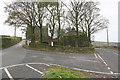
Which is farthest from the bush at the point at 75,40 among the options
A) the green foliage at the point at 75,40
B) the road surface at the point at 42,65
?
the road surface at the point at 42,65

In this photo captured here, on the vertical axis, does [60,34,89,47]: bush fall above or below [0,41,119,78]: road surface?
above

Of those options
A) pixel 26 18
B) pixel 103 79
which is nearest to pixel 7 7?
pixel 26 18

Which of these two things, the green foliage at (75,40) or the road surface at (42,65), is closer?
the road surface at (42,65)

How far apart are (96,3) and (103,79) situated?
20.9 meters

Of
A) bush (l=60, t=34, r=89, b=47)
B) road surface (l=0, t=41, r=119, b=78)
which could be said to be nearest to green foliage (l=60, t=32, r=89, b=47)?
bush (l=60, t=34, r=89, b=47)

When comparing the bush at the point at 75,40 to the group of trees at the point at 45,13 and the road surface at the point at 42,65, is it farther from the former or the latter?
the road surface at the point at 42,65

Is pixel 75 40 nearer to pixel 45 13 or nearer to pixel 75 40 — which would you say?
pixel 75 40

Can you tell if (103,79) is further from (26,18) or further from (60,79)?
(26,18)

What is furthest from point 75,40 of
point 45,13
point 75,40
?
point 45,13

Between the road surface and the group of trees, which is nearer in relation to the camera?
the road surface

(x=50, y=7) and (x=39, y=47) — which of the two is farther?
(x=50, y=7)

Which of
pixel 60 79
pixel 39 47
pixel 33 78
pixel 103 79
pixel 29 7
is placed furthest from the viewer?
pixel 29 7

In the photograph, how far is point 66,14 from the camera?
81.7 ft

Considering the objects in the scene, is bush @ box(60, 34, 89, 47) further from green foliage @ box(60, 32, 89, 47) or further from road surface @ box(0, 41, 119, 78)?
road surface @ box(0, 41, 119, 78)
